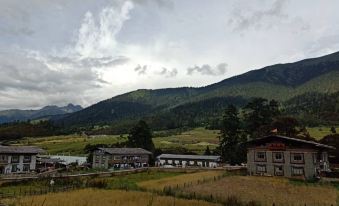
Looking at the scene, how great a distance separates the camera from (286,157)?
6544cm

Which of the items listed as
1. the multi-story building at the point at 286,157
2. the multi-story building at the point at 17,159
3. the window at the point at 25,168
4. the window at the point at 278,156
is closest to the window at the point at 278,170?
the multi-story building at the point at 286,157

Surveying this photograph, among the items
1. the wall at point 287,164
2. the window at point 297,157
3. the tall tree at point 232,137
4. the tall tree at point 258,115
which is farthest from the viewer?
the tall tree at point 258,115

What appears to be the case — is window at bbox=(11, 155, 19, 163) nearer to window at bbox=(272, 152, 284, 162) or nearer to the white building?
the white building

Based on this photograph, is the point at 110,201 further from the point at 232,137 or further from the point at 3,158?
the point at 232,137

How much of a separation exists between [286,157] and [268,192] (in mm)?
25143

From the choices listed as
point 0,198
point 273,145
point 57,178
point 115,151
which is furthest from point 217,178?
point 115,151

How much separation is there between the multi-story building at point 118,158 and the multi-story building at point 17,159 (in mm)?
20116

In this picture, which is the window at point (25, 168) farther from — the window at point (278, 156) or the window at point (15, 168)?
the window at point (278, 156)

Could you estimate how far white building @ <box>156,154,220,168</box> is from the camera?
10338 cm

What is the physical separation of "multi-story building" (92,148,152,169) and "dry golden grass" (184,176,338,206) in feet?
156

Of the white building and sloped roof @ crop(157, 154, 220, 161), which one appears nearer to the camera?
sloped roof @ crop(157, 154, 220, 161)

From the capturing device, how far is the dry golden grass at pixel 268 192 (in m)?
36.4

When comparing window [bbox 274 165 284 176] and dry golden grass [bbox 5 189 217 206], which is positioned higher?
window [bbox 274 165 284 176]

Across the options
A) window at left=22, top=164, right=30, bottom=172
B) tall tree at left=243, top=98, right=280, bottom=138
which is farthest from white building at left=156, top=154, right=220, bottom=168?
window at left=22, top=164, right=30, bottom=172
